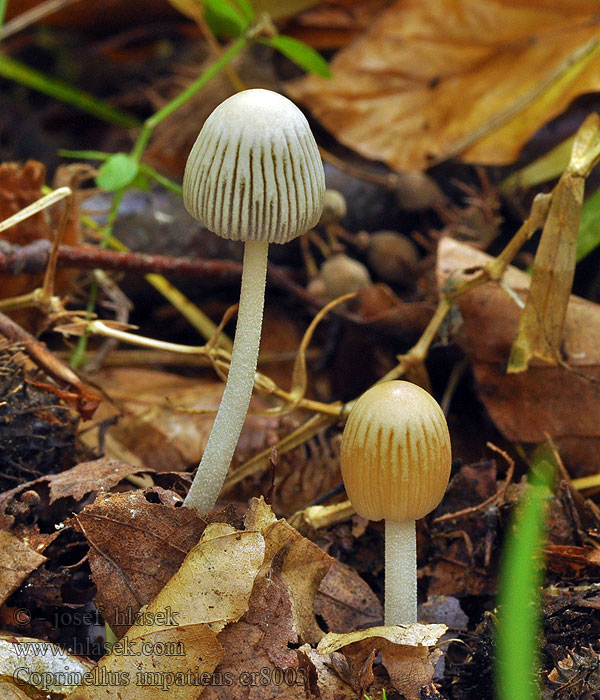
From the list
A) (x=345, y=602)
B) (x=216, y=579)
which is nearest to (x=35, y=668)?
(x=216, y=579)

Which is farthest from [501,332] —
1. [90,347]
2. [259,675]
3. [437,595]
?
[90,347]

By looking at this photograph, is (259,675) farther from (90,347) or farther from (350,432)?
(90,347)

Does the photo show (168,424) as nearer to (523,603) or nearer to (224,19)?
(523,603)

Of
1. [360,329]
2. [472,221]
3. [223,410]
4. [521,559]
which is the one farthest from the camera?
[472,221]

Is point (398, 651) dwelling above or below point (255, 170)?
below

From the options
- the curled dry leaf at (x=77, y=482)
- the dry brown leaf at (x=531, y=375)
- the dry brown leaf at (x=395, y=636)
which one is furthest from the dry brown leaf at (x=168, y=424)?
the dry brown leaf at (x=395, y=636)
